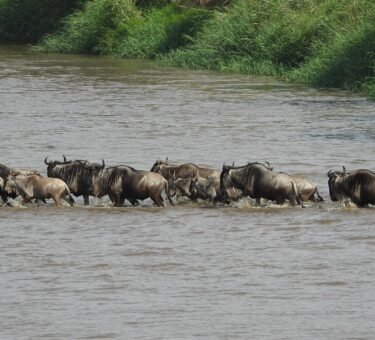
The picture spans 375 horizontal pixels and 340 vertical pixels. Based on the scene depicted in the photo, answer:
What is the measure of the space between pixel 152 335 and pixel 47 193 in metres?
5.50

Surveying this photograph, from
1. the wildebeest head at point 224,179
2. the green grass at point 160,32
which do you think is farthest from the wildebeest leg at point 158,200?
the green grass at point 160,32

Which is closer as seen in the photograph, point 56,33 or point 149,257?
point 149,257

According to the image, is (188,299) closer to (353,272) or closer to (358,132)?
(353,272)

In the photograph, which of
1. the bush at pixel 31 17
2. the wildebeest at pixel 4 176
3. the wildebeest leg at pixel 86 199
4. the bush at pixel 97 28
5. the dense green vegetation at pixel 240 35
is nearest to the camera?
the wildebeest at pixel 4 176

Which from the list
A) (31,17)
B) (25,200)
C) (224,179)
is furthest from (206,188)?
(31,17)

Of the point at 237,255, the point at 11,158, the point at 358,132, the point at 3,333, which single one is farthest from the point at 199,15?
the point at 3,333

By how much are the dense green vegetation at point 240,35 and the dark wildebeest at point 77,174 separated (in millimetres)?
10824

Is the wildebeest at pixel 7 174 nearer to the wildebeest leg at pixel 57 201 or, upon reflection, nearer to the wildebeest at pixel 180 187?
the wildebeest leg at pixel 57 201

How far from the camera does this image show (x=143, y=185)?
15562 mm

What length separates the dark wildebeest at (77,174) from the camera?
15891 millimetres

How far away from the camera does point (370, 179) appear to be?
15.2 m

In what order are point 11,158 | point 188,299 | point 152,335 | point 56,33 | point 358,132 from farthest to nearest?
point 56,33
point 358,132
point 11,158
point 188,299
point 152,335

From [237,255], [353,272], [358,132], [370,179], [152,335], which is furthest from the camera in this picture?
[358,132]

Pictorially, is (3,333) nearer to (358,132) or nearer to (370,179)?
(370,179)
